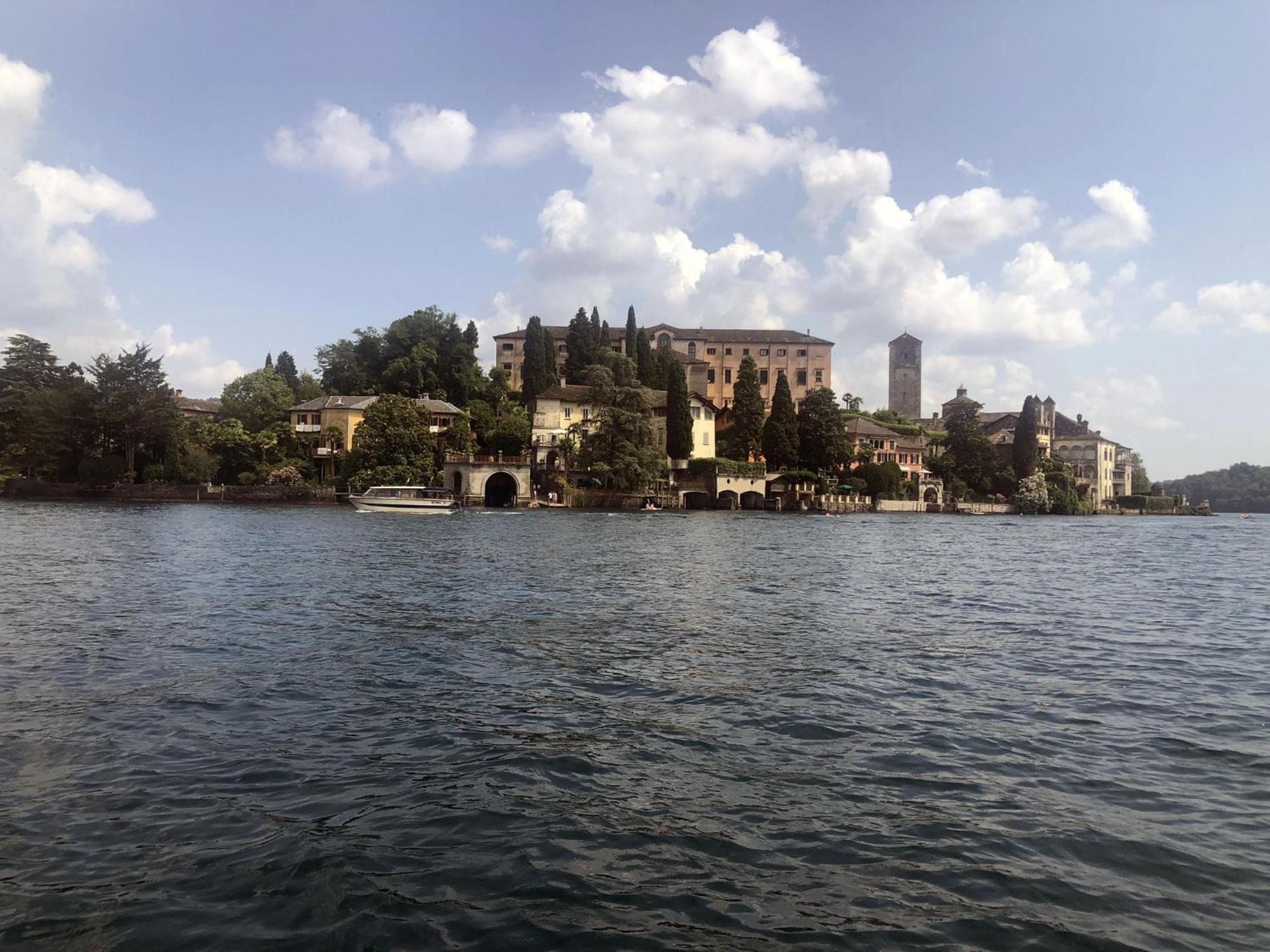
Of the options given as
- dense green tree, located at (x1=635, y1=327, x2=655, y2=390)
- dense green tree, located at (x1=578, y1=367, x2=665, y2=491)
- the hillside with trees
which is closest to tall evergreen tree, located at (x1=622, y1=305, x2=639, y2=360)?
dense green tree, located at (x1=635, y1=327, x2=655, y2=390)

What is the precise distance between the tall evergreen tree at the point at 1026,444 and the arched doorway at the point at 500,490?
6616 cm

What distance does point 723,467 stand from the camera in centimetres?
8981

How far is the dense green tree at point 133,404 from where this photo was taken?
260 ft

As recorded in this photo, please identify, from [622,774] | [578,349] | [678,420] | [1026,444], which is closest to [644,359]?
[578,349]

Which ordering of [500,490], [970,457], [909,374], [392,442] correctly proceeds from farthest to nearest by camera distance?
[909,374]
[970,457]
[500,490]
[392,442]

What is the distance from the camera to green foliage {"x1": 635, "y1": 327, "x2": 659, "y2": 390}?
101375 mm

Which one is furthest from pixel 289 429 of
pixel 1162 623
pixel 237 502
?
pixel 1162 623

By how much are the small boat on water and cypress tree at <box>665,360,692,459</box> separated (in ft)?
93.3

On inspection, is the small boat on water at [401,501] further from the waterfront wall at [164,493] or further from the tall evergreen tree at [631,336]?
the tall evergreen tree at [631,336]

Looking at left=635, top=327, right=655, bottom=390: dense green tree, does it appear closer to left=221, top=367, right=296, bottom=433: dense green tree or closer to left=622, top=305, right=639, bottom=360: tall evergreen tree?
left=622, top=305, right=639, bottom=360: tall evergreen tree

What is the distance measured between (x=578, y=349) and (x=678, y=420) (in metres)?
23.9

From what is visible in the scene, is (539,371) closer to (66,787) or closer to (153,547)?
(153,547)

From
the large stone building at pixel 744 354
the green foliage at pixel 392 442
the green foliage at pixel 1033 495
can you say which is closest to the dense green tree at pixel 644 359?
the large stone building at pixel 744 354

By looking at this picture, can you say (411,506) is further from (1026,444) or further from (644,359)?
(1026,444)
